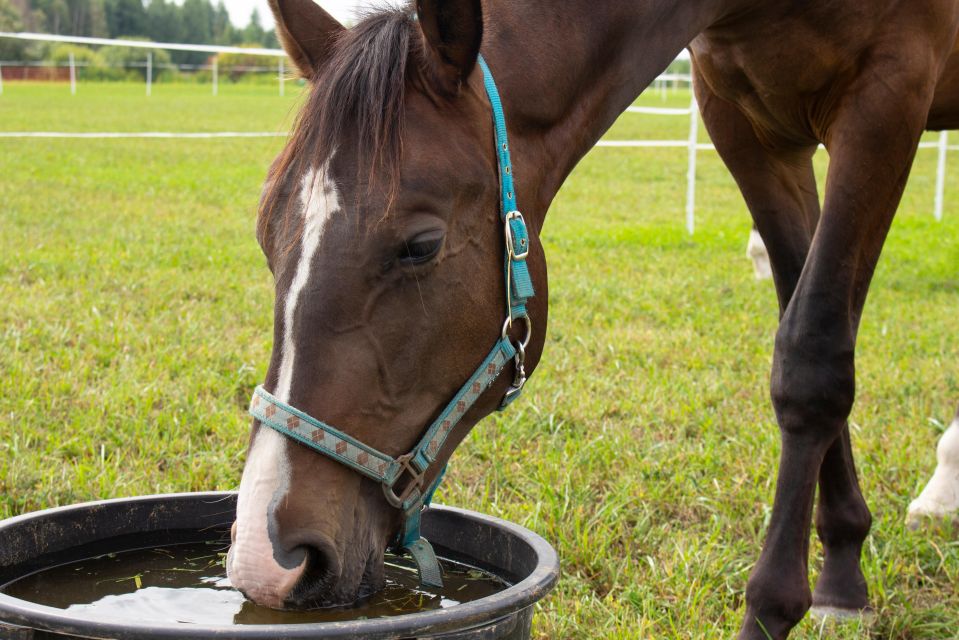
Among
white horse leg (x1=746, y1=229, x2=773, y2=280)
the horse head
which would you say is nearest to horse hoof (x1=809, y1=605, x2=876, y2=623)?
the horse head

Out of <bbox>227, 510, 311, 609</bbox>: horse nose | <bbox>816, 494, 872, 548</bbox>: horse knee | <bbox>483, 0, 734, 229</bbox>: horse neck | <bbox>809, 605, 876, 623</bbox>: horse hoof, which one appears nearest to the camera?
<bbox>227, 510, 311, 609</bbox>: horse nose

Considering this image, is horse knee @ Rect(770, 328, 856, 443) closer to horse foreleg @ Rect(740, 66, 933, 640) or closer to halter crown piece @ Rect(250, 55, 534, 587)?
horse foreleg @ Rect(740, 66, 933, 640)

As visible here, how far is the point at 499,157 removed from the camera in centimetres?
179

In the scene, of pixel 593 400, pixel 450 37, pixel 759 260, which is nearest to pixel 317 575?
pixel 450 37

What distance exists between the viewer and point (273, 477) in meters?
1.54

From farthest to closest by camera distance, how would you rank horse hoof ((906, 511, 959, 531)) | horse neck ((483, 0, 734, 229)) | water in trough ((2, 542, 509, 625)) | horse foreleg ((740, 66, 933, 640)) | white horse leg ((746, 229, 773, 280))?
1. white horse leg ((746, 229, 773, 280))
2. horse hoof ((906, 511, 959, 531))
3. horse foreleg ((740, 66, 933, 640))
4. horse neck ((483, 0, 734, 229))
5. water in trough ((2, 542, 509, 625))

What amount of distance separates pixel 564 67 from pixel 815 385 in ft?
2.94

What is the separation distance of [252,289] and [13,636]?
13.7ft

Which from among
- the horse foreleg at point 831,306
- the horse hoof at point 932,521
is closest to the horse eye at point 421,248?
the horse foreleg at point 831,306

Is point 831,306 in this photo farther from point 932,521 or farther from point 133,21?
point 133,21

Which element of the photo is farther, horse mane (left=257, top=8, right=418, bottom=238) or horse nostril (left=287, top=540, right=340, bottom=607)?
horse mane (left=257, top=8, right=418, bottom=238)

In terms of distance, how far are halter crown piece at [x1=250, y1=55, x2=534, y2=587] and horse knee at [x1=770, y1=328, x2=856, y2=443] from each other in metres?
0.73

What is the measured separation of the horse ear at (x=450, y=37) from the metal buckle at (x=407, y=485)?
63 cm

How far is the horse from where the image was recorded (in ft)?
5.19
